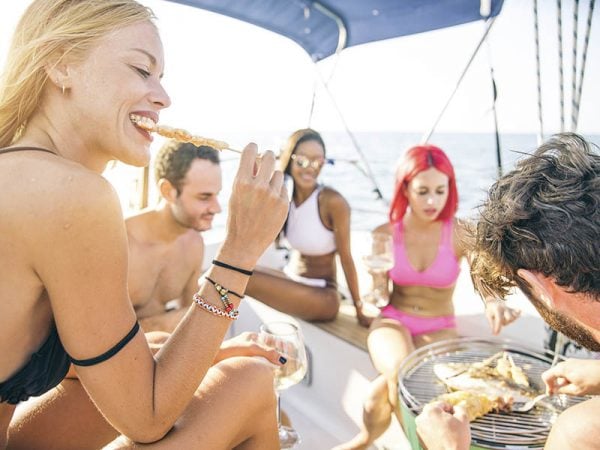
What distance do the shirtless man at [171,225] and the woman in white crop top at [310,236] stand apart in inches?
26.0

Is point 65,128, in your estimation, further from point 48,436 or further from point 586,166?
point 586,166

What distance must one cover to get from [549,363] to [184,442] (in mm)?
1386

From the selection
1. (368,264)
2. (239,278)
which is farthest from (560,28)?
(239,278)

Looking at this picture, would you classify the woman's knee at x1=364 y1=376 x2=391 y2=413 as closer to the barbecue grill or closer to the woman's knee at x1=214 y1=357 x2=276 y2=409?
the barbecue grill

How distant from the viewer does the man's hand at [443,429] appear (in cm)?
121

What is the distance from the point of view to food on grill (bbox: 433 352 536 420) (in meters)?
1.53

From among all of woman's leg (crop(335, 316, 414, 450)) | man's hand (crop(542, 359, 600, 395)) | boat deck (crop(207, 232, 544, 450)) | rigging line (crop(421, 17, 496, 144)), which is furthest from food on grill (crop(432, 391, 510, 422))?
rigging line (crop(421, 17, 496, 144))

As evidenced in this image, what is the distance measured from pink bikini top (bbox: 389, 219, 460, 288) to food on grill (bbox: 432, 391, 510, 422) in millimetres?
1281

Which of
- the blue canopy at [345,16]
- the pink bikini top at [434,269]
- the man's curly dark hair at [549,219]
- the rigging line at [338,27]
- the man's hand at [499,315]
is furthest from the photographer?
the rigging line at [338,27]

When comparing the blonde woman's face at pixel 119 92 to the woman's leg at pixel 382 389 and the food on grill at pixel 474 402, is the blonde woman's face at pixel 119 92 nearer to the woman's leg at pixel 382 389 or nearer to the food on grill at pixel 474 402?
the food on grill at pixel 474 402

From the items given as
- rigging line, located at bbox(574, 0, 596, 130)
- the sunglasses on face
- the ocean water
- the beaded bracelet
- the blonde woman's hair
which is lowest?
the ocean water

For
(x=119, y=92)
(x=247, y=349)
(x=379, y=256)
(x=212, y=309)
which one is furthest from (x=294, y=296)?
(x=119, y=92)

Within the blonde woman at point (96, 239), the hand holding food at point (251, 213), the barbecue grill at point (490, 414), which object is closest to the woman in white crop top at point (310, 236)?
the barbecue grill at point (490, 414)

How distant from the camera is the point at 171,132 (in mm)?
1293
